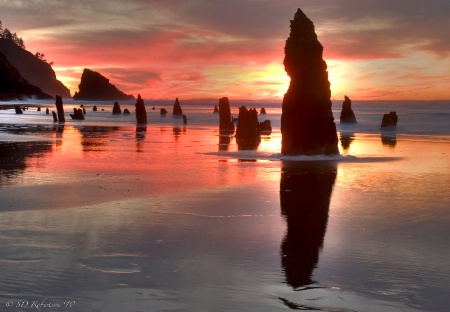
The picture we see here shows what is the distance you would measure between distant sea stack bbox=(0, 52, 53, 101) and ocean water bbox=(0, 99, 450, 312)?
450ft

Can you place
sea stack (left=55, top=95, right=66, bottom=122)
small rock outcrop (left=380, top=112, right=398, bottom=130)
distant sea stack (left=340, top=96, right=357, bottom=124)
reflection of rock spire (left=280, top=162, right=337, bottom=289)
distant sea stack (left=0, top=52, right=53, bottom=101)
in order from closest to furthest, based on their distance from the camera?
1. reflection of rock spire (left=280, top=162, right=337, bottom=289)
2. small rock outcrop (left=380, top=112, right=398, bottom=130)
3. sea stack (left=55, top=95, right=66, bottom=122)
4. distant sea stack (left=340, top=96, right=357, bottom=124)
5. distant sea stack (left=0, top=52, right=53, bottom=101)

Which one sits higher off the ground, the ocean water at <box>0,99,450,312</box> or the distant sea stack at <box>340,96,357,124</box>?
the distant sea stack at <box>340,96,357,124</box>

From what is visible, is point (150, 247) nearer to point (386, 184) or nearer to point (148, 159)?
point (386, 184)

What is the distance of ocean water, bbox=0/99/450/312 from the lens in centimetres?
718

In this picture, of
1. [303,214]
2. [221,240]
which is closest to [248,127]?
[303,214]

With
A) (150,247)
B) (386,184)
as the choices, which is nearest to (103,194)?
(150,247)

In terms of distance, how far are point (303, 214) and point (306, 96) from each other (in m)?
13.3

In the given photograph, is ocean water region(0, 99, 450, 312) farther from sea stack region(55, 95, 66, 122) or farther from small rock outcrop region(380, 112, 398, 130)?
sea stack region(55, 95, 66, 122)

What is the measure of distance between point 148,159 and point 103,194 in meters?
10.00

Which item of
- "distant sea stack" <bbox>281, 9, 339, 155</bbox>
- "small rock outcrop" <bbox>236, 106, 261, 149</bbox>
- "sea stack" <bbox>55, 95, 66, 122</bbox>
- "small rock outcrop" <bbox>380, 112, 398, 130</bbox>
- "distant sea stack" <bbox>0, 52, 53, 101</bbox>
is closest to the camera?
"distant sea stack" <bbox>281, 9, 339, 155</bbox>

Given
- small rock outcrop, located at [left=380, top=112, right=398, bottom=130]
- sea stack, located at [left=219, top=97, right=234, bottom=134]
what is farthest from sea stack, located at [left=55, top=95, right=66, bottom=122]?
small rock outcrop, located at [left=380, top=112, right=398, bottom=130]

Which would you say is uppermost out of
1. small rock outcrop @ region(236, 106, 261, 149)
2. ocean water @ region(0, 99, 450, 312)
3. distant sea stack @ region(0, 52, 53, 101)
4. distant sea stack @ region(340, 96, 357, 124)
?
distant sea stack @ region(0, 52, 53, 101)

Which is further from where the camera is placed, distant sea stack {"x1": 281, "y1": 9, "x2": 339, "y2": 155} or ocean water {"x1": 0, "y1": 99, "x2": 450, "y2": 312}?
distant sea stack {"x1": 281, "y1": 9, "x2": 339, "y2": 155}

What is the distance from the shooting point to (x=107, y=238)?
10.0m
